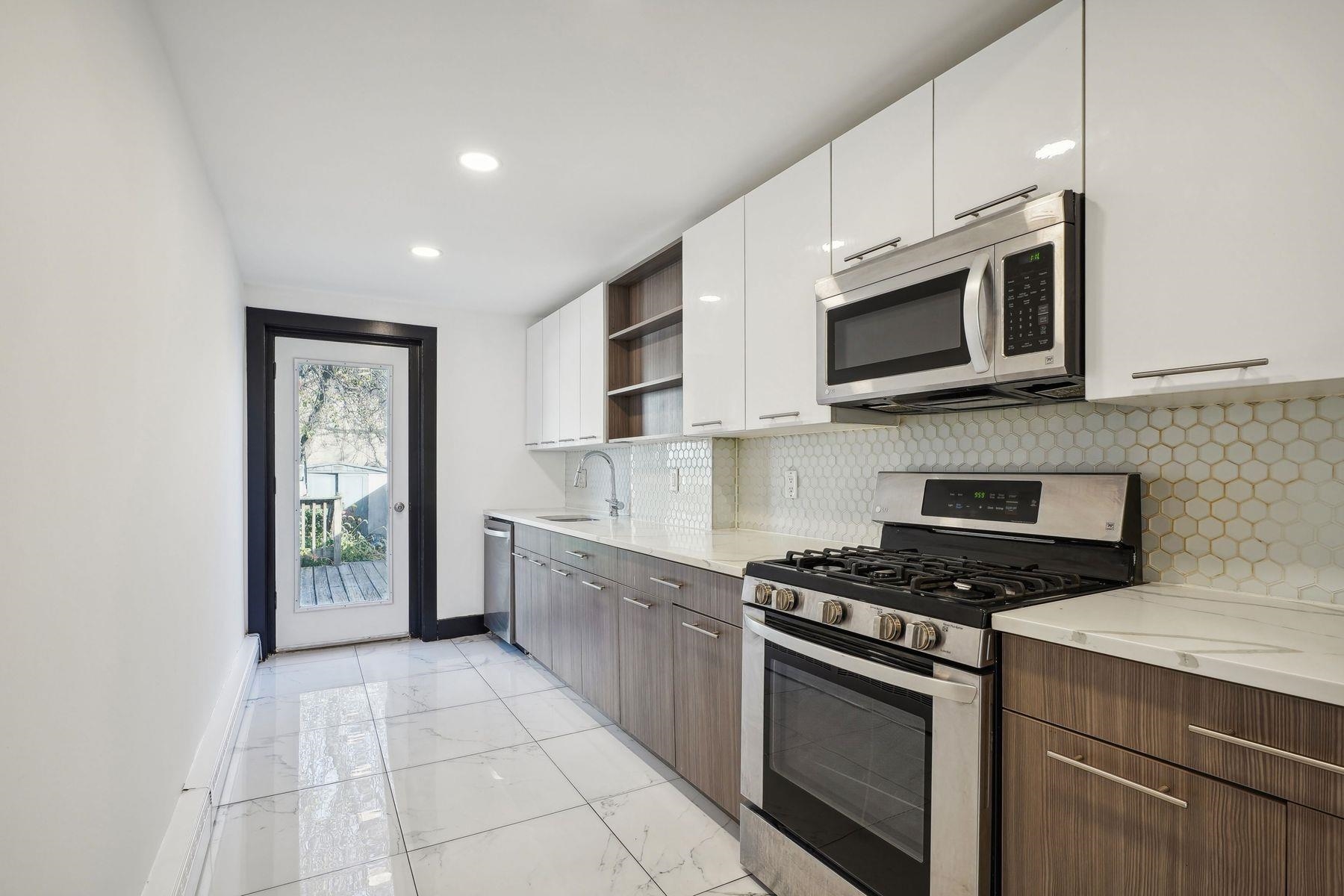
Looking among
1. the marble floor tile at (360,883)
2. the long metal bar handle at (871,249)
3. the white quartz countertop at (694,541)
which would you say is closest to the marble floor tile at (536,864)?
the marble floor tile at (360,883)

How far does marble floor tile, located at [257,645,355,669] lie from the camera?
411 centimetres

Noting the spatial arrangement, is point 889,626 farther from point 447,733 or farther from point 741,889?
point 447,733

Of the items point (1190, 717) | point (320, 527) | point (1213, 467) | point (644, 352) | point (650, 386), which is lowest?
point (320, 527)

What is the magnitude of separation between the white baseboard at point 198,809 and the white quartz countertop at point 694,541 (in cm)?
156

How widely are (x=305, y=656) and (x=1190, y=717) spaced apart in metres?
4.59

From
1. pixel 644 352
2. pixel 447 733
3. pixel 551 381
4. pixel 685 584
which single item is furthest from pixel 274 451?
pixel 685 584

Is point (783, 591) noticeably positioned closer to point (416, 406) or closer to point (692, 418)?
point (692, 418)

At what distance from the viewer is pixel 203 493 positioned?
259 cm

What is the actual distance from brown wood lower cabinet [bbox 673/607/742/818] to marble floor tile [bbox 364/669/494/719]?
1.51 metres

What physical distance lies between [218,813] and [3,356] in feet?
6.83

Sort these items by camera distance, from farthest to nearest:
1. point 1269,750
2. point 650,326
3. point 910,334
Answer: point 650,326 < point 910,334 < point 1269,750

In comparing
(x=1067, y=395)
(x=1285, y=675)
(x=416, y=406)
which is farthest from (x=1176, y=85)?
(x=416, y=406)

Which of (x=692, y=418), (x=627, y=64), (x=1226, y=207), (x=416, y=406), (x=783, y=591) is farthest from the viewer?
(x=416, y=406)

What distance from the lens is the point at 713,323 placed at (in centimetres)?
272
